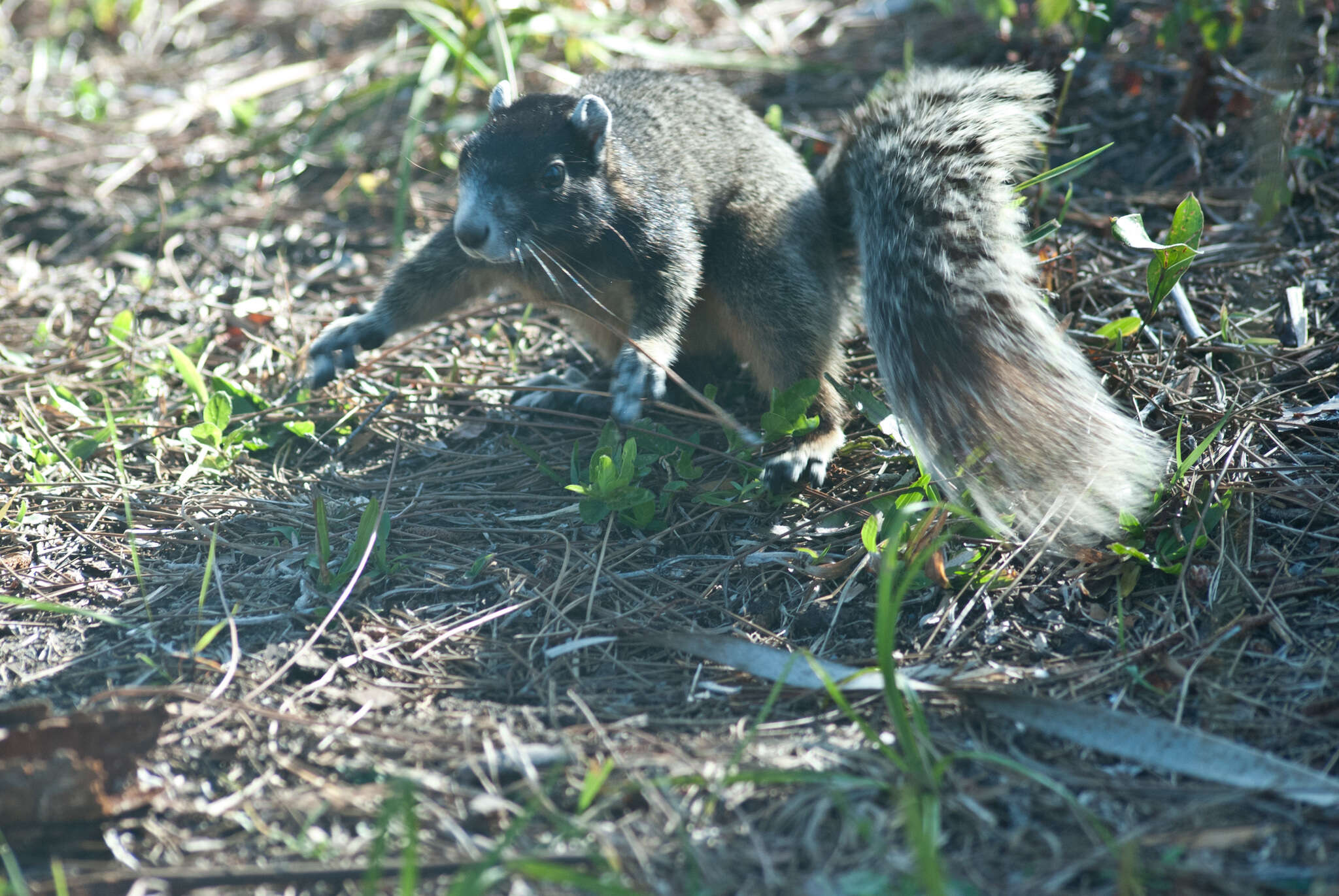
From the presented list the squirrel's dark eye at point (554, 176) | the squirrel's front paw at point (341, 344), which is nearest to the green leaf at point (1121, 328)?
the squirrel's dark eye at point (554, 176)

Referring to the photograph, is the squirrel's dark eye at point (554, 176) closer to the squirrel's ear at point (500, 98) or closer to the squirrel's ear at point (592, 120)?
the squirrel's ear at point (592, 120)

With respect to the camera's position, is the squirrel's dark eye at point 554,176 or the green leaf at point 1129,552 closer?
the green leaf at point 1129,552

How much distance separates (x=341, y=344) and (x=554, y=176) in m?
0.90

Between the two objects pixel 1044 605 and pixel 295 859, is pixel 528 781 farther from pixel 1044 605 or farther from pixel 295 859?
pixel 1044 605

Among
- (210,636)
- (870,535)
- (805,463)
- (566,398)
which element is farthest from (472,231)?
(870,535)

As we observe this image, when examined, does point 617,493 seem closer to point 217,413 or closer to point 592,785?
point 592,785

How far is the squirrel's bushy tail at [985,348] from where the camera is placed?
7.25 feet

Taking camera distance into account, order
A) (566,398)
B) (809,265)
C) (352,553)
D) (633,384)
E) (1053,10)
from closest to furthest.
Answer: (352,553) < (633,384) < (809,265) < (566,398) < (1053,10)

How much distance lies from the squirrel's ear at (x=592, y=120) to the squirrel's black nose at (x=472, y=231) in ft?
1.36

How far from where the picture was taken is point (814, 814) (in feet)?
5.54

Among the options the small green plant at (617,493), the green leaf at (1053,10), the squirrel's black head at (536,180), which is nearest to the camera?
the small green plant at (617,493)

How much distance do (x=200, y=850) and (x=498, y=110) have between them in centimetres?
221

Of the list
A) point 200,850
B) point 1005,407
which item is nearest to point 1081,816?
point 1005,407

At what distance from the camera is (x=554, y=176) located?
284 cm
